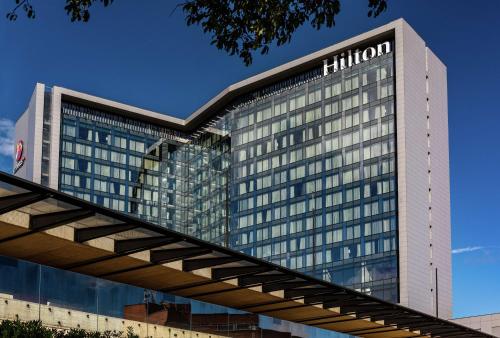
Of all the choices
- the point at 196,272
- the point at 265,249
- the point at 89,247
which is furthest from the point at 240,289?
the point at 265,249

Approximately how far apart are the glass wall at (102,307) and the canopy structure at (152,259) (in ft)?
2.82

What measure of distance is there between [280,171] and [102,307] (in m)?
111

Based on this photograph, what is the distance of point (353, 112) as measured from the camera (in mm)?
129875

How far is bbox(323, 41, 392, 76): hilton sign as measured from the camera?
129000 mm

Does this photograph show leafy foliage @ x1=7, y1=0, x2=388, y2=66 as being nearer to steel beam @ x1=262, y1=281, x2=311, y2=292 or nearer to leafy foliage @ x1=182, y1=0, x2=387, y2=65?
leafy foliage @ x1=182, y1=0, x2=387, y2=65

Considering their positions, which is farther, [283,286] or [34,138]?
[34,138]

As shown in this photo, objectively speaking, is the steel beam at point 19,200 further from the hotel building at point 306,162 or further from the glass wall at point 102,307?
the hotel building at point 306,162

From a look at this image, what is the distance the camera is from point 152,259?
2822cm

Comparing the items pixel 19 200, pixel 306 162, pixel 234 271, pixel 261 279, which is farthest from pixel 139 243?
pixel 306 162

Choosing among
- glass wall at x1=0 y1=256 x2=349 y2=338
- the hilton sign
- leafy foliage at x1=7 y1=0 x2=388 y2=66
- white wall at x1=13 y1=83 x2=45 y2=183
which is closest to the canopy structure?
glass wall at x1=0 y1=256 x2=349 y2=338

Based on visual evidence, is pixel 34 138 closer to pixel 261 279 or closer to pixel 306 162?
pixel 306 162

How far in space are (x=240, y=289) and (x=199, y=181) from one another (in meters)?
121

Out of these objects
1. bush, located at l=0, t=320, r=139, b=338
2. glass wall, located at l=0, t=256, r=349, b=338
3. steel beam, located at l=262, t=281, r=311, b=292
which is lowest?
bush, located at l=0, t=320, r=139, b=338

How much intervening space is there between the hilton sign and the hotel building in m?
0.21
